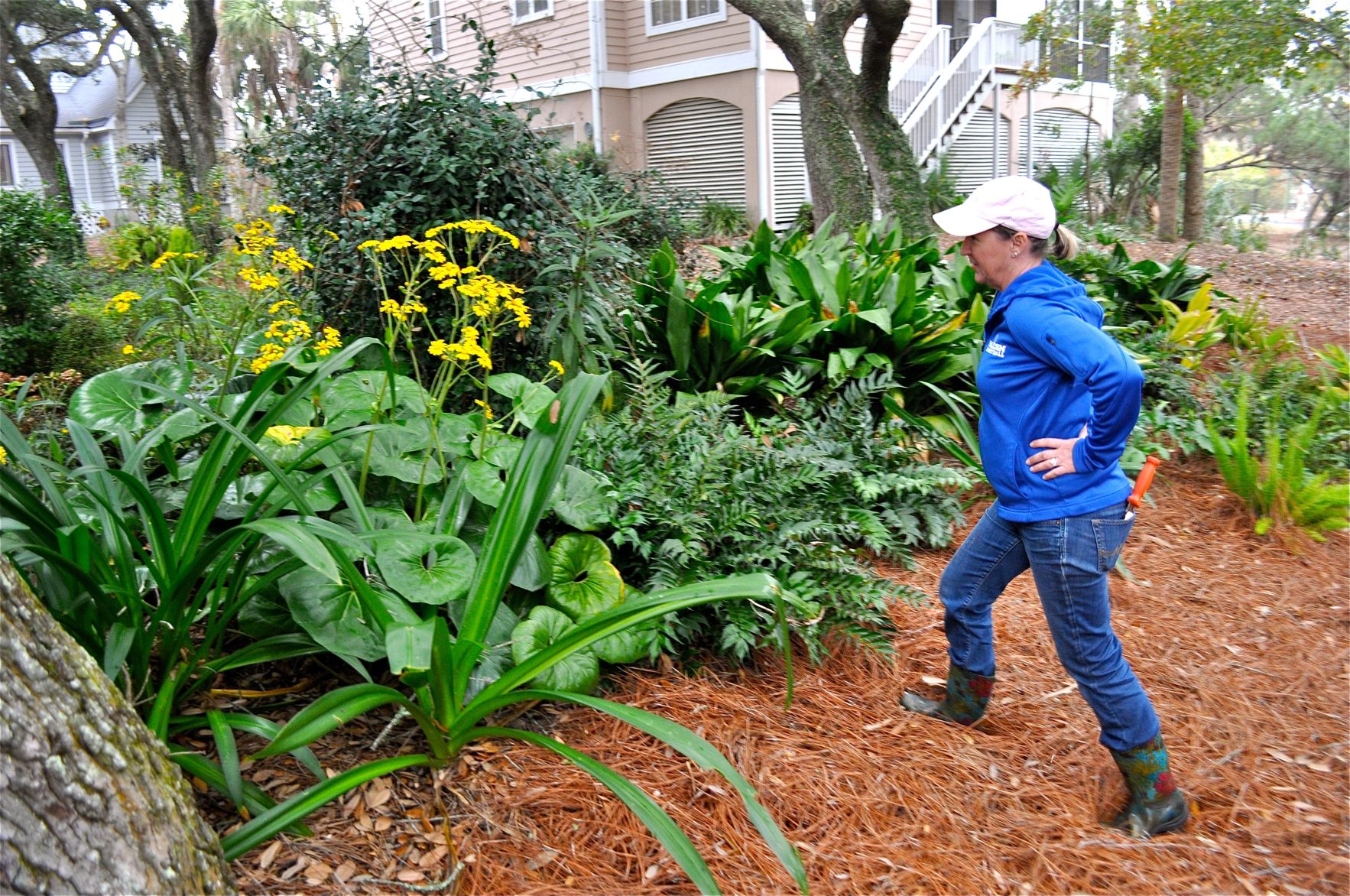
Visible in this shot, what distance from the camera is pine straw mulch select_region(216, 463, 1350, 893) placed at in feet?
7.34

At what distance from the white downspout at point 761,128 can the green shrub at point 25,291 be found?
10.9 metres

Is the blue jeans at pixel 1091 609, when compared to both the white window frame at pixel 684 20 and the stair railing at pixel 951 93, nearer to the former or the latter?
the white window frame at pixel 684 20

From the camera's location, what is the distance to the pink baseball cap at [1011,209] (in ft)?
8.02

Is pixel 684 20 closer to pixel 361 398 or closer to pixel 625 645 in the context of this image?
pixel 361 398

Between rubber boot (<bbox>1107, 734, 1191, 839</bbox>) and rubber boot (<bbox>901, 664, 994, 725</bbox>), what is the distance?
451mm

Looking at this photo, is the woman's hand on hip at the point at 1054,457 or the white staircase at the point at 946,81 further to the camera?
the white staircase at the point at 946,81

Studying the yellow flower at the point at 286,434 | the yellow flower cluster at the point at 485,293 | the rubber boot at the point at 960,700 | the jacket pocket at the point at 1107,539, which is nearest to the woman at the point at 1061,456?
the jacket pocket at the point at 1107,539

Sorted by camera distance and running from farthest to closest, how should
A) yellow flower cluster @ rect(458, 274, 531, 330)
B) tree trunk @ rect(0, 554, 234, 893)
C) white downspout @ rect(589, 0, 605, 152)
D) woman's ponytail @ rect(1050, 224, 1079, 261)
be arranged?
white downspout @ rect(589, 0, 605, 152), yellow flower cluster @ rect(458, 274, 531, 330), woman's ponytail @ rect(1050, 224, 1079, 261), tree trunk @ rect(0, 554, 234, 893)

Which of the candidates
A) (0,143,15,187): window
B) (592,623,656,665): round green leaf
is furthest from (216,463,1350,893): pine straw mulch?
(0,143,15,187): window

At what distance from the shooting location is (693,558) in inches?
122

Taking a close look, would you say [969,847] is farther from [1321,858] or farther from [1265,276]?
[1265,276]

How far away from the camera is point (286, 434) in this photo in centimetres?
286

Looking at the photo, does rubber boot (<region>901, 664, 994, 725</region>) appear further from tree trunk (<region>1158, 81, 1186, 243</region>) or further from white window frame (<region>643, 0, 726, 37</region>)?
white window frame (<region>643, 0, 726, 37</region>)

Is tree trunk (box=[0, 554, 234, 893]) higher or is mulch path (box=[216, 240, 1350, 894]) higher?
tree trunk (box=[0, 554, 234, 893])
